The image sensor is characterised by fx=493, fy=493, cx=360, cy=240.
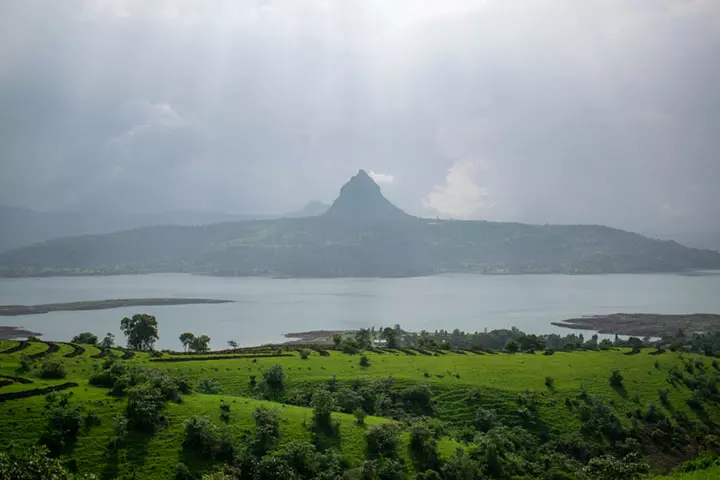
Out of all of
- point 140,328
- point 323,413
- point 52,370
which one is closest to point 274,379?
point 323,413

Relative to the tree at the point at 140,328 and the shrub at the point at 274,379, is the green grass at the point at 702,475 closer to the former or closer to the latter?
the shrub at the point at 274,379

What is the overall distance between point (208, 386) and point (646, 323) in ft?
521

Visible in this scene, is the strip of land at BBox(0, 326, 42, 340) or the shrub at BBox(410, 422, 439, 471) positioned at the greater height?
the shrub at BBox(410, 422, 439, 471)

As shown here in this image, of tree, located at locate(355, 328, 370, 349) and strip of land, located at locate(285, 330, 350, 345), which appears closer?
tree, located at locate(355, 328, 370, 349)

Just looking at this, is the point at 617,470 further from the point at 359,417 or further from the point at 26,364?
the point at 26,364

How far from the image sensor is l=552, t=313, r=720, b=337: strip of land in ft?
492

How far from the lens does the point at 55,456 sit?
30.2m

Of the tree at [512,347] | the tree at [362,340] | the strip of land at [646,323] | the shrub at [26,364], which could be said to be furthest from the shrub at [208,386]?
the strip of land at [646,323]

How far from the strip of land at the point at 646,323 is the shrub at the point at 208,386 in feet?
Answer: 453

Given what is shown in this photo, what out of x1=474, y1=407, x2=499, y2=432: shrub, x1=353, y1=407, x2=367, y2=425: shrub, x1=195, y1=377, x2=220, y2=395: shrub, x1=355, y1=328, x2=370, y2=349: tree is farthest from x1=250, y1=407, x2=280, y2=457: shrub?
x1=355, y1=328, x2=370, y2=349: tree

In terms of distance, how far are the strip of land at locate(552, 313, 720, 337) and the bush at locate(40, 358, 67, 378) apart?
15052 centimetres

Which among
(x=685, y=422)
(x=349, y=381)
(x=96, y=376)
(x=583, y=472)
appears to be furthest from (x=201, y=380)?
(x=685, y=422)

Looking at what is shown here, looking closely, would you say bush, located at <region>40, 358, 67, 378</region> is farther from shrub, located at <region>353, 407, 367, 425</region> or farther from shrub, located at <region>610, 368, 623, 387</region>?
shrub, located at <region>610, 368, 623, 387</region>

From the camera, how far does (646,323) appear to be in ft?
532
